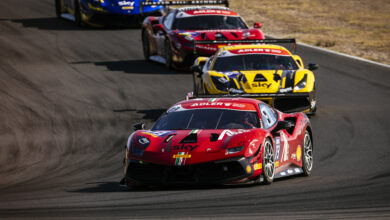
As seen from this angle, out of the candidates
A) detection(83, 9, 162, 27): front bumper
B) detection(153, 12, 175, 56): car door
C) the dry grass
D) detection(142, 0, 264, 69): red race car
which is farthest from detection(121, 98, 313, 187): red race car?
detection(83, 9, 162, 27): front bumper

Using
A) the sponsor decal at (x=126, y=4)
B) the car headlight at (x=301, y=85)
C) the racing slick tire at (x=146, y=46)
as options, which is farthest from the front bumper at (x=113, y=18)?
the car headlight at (x=301, y=85)

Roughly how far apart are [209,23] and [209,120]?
11285 mm

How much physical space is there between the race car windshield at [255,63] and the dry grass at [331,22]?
739cm

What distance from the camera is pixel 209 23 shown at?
21.9 meters

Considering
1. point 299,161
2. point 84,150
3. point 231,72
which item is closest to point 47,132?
point 84,150

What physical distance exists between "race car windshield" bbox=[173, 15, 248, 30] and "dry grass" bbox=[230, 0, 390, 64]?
458 centimetres

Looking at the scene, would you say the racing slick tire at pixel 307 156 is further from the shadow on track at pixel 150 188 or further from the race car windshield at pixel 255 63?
the race car windshield at pixel 255 63

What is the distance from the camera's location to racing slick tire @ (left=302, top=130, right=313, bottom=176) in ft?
37.3

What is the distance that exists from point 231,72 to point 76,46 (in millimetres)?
10083

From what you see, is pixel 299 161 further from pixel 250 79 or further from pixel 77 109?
pixel 77 109

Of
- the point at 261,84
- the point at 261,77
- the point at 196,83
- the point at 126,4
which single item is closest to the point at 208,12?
the point at 196,83

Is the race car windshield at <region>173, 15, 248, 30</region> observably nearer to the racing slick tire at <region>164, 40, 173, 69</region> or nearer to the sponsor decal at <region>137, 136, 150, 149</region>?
the racing slick tire at <region>164, 40, 173, 69</region>

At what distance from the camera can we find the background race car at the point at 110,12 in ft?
87.8

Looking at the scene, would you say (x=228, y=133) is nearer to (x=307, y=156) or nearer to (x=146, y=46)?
(x=307, y=156)
